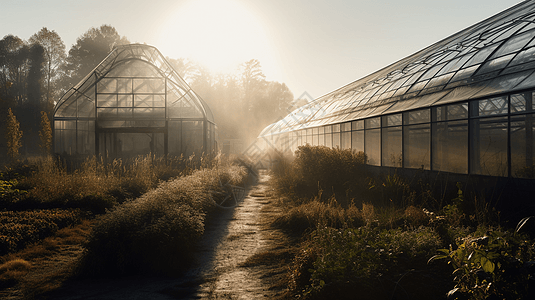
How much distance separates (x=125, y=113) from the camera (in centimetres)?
1686

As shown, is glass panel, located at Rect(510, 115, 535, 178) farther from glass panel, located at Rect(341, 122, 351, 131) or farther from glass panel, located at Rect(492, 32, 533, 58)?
glass panel, located at Rect(341, 122, 351, 131)

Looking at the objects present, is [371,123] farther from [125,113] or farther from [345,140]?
[125,113]

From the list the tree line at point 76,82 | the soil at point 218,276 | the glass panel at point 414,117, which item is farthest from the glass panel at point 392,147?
the tree line at point 76,82

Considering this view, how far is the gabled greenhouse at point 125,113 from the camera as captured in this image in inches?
649

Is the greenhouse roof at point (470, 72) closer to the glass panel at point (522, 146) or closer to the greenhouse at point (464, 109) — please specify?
the greenhouse at point (464, 109)

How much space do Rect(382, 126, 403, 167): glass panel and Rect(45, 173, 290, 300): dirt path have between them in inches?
258

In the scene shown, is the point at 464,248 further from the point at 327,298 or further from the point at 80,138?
the point at 80,138

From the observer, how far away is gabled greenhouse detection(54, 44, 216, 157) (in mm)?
16484

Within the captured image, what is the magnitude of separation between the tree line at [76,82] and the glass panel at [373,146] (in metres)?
25.0

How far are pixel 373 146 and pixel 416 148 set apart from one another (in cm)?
193

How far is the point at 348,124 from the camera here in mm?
15195

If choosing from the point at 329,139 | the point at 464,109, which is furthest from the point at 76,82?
the point at 464,109

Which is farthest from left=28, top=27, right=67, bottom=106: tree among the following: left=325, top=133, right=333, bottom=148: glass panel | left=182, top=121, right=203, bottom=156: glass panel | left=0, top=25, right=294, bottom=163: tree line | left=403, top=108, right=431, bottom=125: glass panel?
left=403, top=108, right=431, bottom=125: glass panel

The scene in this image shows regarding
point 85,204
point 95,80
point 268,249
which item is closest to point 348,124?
point 268,249
